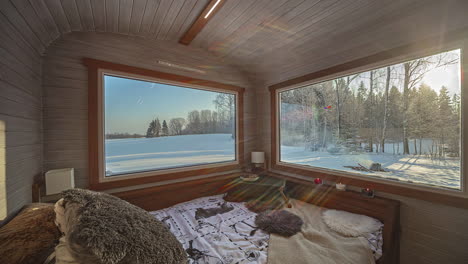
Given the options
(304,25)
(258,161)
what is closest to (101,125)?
(258,161)

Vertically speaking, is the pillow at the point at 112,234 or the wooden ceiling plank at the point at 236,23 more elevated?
the wooden ceiling plank at the point at 236,23

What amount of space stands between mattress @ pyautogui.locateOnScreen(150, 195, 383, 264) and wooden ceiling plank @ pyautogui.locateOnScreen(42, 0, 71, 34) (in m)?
2.21

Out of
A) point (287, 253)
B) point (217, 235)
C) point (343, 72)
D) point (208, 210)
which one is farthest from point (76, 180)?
point (343, 72)

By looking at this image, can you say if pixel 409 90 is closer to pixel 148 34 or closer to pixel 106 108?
pixel 148 34

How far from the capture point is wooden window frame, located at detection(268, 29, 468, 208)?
1.46 m

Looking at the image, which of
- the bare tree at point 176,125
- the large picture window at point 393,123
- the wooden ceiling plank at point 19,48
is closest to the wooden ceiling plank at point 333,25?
the large picture window at point 393,123

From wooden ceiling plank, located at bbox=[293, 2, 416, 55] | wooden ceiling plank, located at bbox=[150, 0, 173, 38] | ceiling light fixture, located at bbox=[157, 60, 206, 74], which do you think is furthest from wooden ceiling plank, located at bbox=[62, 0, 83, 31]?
wooden ceiling plank, located at bbox=[293, 2, 416, 55]

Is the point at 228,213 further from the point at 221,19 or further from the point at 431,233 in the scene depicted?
the point at 221,19

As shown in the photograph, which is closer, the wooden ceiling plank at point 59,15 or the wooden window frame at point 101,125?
the wooden ceiling plank at point 59,15

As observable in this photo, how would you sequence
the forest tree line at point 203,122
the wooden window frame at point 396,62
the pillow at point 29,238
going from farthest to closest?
the forest tree line at point 203,122 < the wooden window frame at point 396,62 < the pillow at point 29,238

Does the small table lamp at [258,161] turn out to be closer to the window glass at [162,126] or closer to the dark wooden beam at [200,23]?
the window glass at [162,126]

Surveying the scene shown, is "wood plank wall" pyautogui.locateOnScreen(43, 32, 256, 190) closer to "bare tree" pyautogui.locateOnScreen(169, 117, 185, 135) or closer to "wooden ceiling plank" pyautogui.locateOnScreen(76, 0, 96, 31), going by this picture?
"wooden ceiling plank" pyautogui.locateOnScreen(76, 0, 96, 31)

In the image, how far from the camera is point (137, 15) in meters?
1.82

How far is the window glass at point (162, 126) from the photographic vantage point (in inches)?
84.1
